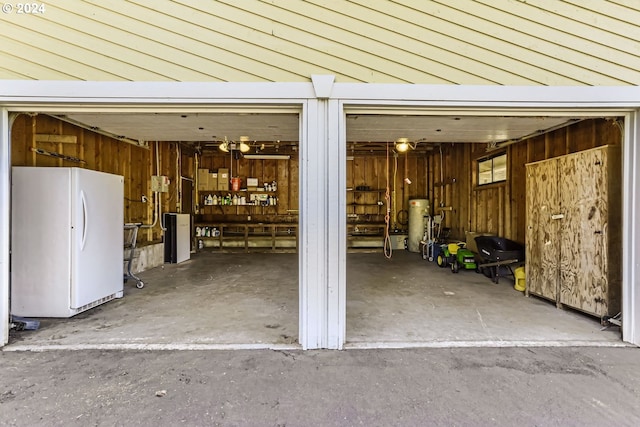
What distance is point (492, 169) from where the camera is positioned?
6855mm

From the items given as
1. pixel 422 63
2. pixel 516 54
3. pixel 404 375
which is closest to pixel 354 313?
pixel 404 375

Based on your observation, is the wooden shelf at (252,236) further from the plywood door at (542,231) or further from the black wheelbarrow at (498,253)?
the plywood door at (542,231)

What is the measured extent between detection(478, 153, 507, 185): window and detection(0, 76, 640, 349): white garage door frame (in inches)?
149

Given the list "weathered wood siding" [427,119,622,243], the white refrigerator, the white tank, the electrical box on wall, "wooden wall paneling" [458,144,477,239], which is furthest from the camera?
the white tank

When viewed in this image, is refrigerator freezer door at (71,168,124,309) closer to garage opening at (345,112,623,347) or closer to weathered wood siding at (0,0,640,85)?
weathered wood siding at (0,0,640,85)

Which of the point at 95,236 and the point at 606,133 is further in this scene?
the point at 95,236

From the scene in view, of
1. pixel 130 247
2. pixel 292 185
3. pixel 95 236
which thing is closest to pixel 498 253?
pixel 95 236

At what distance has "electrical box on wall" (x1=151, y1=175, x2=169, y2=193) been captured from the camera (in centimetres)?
678

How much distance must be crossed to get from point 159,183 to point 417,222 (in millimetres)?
6758

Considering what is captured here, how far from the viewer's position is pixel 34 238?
3.55 metres

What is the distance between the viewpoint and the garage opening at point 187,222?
3.21 m

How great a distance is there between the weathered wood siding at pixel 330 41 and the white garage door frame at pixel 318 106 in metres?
0.10

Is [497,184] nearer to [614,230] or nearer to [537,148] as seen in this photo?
[537,148]

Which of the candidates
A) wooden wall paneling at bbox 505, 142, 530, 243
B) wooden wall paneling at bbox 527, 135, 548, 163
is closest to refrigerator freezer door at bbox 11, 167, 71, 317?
wooden wall paneling at bbox 527, 135, 548, 163
